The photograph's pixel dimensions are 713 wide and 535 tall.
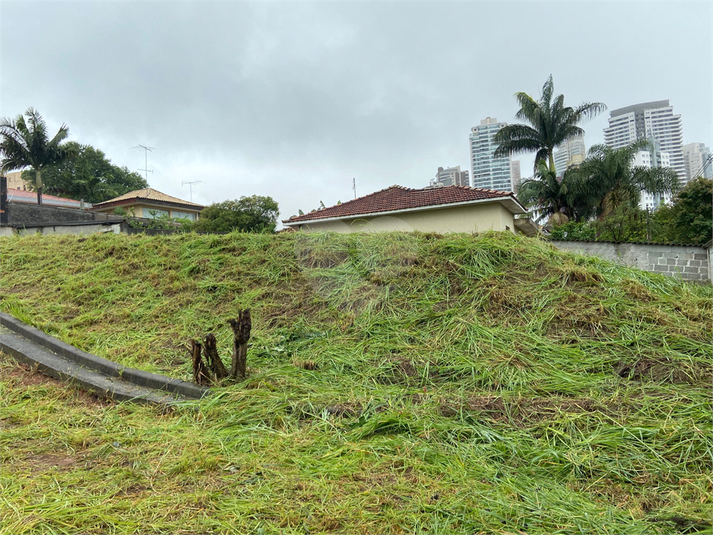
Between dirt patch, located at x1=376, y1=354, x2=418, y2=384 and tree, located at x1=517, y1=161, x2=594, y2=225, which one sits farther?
tree, located at x1=517, y1=161, x2=594, y2=225

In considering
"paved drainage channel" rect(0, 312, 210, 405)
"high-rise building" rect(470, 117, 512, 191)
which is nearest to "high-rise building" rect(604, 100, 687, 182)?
"high-rise building" rect(470, 117, 512, 191)

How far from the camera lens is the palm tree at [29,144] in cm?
1997

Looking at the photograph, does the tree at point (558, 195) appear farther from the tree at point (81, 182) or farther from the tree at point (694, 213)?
the tree at point (81, 182)

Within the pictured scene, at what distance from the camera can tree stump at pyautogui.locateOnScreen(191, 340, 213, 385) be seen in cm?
336

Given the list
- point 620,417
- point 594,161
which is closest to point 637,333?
point 620,417

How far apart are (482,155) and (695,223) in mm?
26705

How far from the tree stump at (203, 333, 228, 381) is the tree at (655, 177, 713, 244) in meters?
16.5

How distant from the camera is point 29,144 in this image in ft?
66.9

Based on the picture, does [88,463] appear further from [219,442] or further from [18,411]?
[18,411]

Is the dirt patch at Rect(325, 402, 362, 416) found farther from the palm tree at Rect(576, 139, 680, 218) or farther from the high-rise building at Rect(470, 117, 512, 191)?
the high-rise building at Rect(470, 117, 512, 191)

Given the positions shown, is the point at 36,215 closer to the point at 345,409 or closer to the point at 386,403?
the point at 345,409

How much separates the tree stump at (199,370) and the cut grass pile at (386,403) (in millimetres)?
262

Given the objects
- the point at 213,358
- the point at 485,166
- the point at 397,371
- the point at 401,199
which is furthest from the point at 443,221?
the point at 485,166

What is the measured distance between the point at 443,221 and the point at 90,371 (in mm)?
9309
